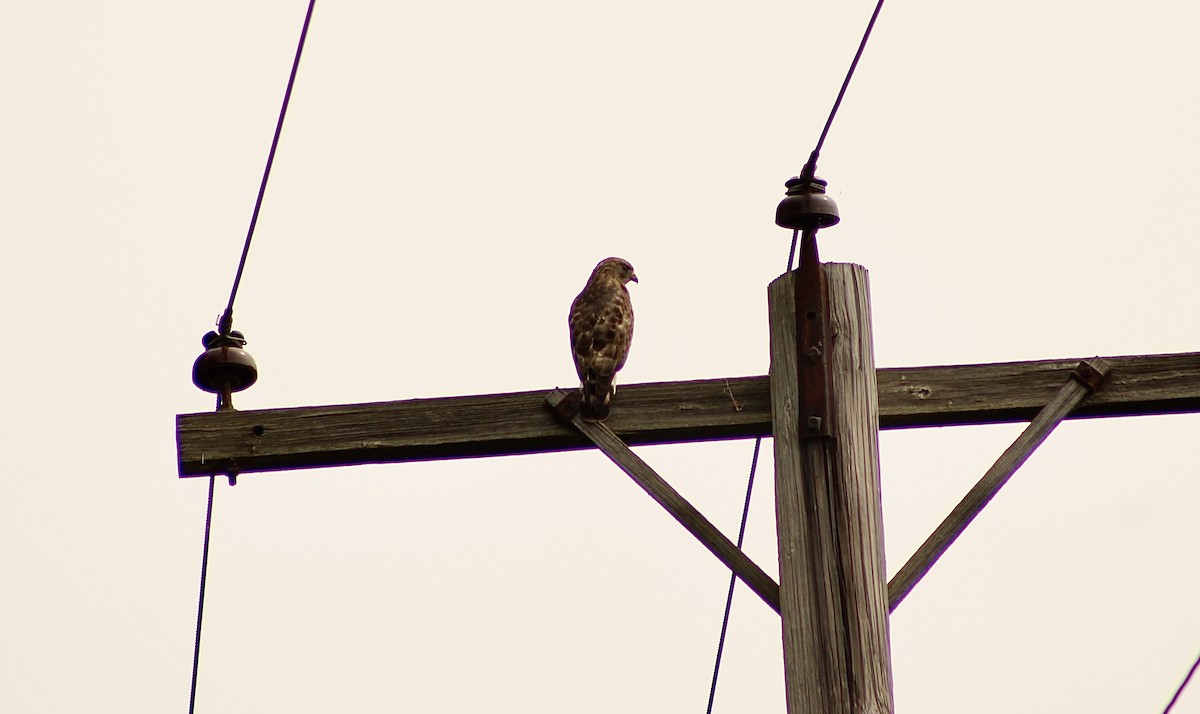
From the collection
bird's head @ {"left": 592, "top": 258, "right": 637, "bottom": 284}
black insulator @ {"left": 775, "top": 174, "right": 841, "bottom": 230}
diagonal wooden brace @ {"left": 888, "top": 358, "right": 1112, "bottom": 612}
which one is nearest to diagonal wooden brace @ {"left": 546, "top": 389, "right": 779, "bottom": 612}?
diagonal wooden brace @ {"left": 888, "top": 358, "right": 1112, "bottom": 612}

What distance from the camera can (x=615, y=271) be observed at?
8.27 meters

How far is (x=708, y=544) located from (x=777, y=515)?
0.82 ft

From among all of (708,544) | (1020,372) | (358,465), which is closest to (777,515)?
(708,544)

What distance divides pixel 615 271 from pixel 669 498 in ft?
9.29

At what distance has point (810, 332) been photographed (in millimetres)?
5480

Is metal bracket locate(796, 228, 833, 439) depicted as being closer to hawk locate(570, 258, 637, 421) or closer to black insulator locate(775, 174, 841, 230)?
black insulator locate(775, 174, 841, 230)

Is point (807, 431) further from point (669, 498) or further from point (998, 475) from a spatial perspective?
point (998, 475)

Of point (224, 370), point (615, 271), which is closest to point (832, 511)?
point (224, 370)

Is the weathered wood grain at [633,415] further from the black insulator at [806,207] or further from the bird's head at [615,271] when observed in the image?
the bird's head at [615,271]

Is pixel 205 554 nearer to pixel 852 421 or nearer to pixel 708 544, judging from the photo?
pixel 708 544

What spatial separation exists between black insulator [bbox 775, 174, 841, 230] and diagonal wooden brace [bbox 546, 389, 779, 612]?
92 cm

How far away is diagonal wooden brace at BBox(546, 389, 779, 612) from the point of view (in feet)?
17.6

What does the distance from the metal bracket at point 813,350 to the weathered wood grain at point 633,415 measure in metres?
0.29

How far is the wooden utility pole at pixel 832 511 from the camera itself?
5.11 meters
